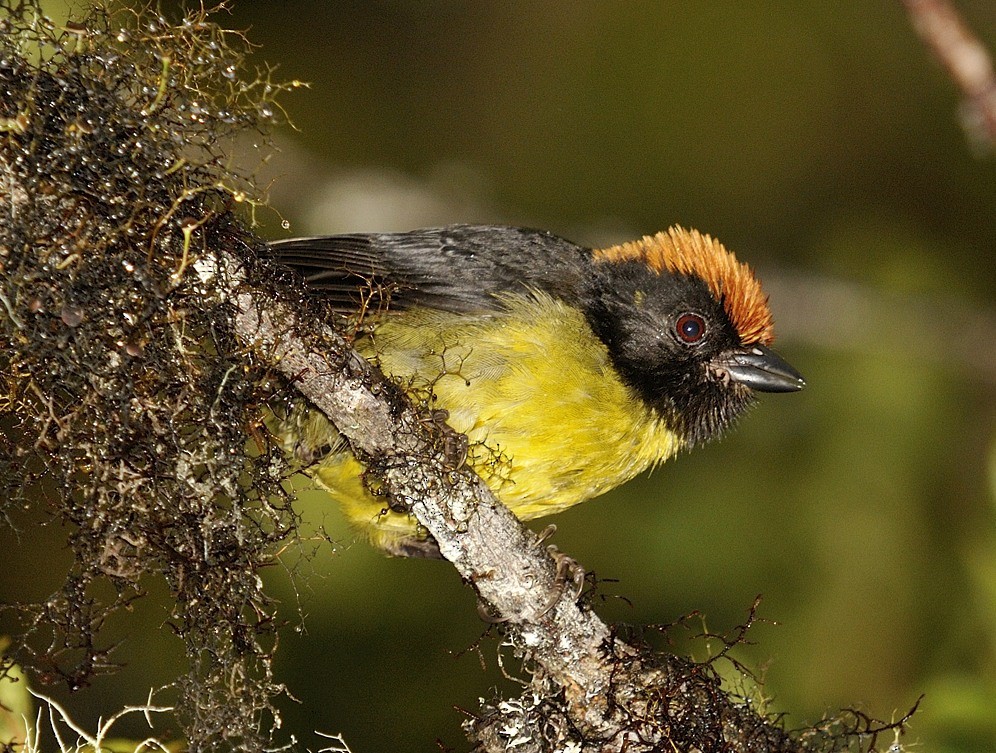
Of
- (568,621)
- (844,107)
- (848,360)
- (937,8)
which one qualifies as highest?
(844,107)

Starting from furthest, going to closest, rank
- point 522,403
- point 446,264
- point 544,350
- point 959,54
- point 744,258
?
point 744,258 < point 446,264 < point 544,350 < point 522,403 < point 959,54

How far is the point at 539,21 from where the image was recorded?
8.50 meters

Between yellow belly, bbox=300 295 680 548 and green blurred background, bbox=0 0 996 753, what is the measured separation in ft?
Result: 1.93

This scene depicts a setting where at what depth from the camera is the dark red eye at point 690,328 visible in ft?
13.8

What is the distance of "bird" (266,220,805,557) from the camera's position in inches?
141

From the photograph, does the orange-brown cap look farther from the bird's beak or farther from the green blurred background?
the green blurred background

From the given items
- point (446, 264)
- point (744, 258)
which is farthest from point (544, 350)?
point (744, 258)

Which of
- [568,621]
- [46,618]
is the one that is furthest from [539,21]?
[46,618]

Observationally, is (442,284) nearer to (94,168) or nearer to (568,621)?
(568,621)

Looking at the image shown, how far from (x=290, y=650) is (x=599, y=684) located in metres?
3.03

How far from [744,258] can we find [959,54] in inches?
201

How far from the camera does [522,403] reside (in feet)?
11.8

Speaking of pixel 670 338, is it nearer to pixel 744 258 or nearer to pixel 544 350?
pixel 544 350

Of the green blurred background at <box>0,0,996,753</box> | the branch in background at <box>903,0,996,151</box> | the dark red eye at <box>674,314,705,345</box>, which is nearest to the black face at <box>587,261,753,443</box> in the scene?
the dark red eye at <box>674,314,705,345</box>
